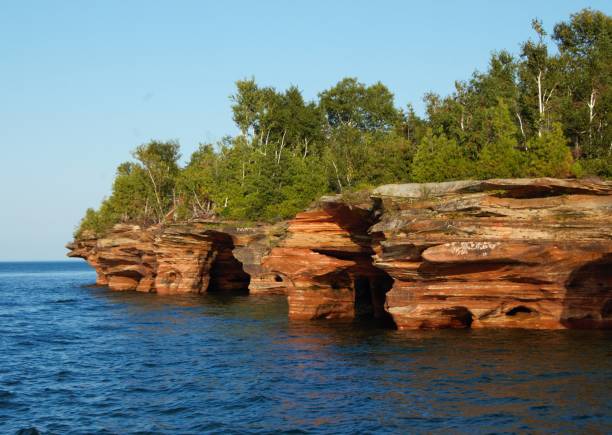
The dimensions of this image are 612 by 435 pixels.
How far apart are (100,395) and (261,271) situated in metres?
31.0

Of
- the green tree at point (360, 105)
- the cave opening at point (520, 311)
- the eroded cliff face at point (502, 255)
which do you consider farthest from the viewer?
the green tree at point (360, 105)

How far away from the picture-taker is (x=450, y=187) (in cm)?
2875

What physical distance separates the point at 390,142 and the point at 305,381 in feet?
120

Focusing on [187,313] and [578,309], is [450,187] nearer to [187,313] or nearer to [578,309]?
[578,309]

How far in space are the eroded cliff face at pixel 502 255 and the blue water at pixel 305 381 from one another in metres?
1.33

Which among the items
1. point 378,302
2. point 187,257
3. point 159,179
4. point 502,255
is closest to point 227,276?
point 187,257

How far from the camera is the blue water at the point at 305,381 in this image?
16.4 m

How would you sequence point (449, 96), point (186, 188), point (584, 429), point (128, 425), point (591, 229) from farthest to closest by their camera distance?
point (186, 188)
point (449, 96)
point (591, 229)
point (128, 425)
point (584, 429)

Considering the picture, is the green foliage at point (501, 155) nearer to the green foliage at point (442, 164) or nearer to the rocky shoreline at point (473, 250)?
the green foliage at point (442, 164)

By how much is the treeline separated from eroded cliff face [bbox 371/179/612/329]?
23.6 feet

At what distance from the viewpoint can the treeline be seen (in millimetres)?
40250

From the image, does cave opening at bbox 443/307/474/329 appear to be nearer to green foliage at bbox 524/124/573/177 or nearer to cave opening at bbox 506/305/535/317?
cave opening at bbox 506/305/535/317

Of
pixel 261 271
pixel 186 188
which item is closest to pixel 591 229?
pixel 261 271

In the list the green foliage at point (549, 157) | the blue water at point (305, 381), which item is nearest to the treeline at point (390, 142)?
the green foliage at point (549, 157)
